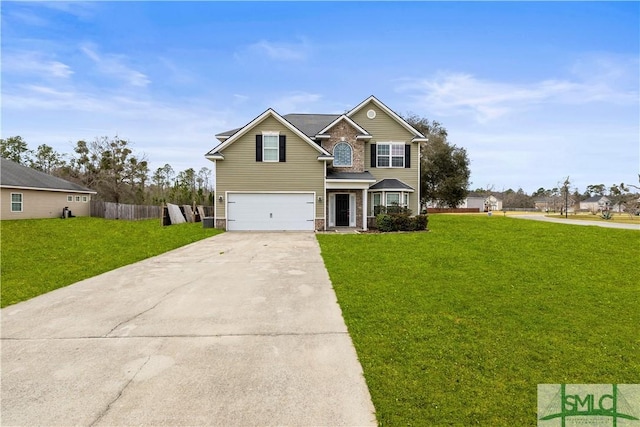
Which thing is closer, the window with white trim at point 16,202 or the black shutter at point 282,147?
the black shutter at point 282,147

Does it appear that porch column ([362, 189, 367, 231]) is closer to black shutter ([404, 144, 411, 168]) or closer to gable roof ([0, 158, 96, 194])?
black shutter ([404, 144, 411, 168])

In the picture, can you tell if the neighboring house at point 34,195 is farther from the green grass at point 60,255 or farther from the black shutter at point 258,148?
the black shutter at point 258,148

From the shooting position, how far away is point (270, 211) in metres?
18.2

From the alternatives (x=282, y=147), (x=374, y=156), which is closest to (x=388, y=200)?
(x=374, y=156)

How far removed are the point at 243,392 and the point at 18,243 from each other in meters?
14.6

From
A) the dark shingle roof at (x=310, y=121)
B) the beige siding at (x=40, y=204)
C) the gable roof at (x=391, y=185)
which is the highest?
the dark shingle roof at (x=310, y=121)

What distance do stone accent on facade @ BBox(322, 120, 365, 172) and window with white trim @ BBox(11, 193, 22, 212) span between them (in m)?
22.8

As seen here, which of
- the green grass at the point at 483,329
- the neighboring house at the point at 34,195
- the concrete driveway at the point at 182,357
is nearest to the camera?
the concrete driveway at the point at 182,357

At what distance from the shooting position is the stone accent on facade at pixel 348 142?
778 inches

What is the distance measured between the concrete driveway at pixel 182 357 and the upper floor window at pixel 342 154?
13.6 m

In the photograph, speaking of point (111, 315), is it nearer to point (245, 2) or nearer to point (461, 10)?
point (245, 2)

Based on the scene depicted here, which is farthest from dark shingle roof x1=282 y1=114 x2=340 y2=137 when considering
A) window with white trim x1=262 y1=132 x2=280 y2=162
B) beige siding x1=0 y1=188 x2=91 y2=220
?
beige siding x1=0 y1=188 x2=91 y2=220

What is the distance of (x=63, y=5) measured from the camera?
12.1 m

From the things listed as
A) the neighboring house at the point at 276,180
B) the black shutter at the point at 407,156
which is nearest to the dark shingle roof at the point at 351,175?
the neighboring house at the point at 276,180
